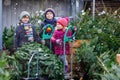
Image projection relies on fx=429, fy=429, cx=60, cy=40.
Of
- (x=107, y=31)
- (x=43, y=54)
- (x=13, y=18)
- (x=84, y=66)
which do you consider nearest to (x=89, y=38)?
(x=107, y=31)

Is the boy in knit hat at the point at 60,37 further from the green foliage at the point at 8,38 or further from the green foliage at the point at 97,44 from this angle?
the green foliage at the point at 8,38

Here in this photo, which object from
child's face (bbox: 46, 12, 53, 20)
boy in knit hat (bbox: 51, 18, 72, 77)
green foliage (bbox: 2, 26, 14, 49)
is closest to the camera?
boy in knit hat (bbox: 51, 18, 72, 77)

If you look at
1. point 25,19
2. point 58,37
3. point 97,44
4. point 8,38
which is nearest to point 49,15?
point 25,19

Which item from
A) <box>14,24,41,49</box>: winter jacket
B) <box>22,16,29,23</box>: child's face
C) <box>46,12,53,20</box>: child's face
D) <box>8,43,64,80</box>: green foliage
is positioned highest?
<box>46,12,53,20</box>: child's face

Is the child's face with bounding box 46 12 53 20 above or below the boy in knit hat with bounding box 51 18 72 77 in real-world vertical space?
above

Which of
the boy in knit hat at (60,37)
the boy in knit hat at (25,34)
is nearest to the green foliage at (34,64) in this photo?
the boy in knit hat at (60,37)

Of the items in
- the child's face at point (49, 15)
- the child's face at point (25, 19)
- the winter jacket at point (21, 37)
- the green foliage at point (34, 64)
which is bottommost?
the green foliage at point (34, 64)

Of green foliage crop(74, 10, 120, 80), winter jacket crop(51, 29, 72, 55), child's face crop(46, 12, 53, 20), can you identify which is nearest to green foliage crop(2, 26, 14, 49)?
green foliage crop(74, 10, 120, 80)

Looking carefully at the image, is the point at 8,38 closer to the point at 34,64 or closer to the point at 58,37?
the point at 58,37

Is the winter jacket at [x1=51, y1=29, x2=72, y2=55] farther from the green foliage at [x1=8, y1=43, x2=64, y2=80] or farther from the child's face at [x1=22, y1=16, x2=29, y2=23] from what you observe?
the child's face at [x1=22, y1=16, x2=29, y2=23]

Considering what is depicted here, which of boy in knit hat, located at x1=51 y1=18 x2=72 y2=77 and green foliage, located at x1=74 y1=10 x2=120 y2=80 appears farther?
boy in knit hat, located at x1=51 y1=18 x2=72 y2=77

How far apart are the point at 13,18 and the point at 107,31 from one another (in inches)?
169

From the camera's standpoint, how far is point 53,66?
6621 mm

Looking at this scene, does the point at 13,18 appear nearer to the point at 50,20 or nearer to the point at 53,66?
the point at 50,20
